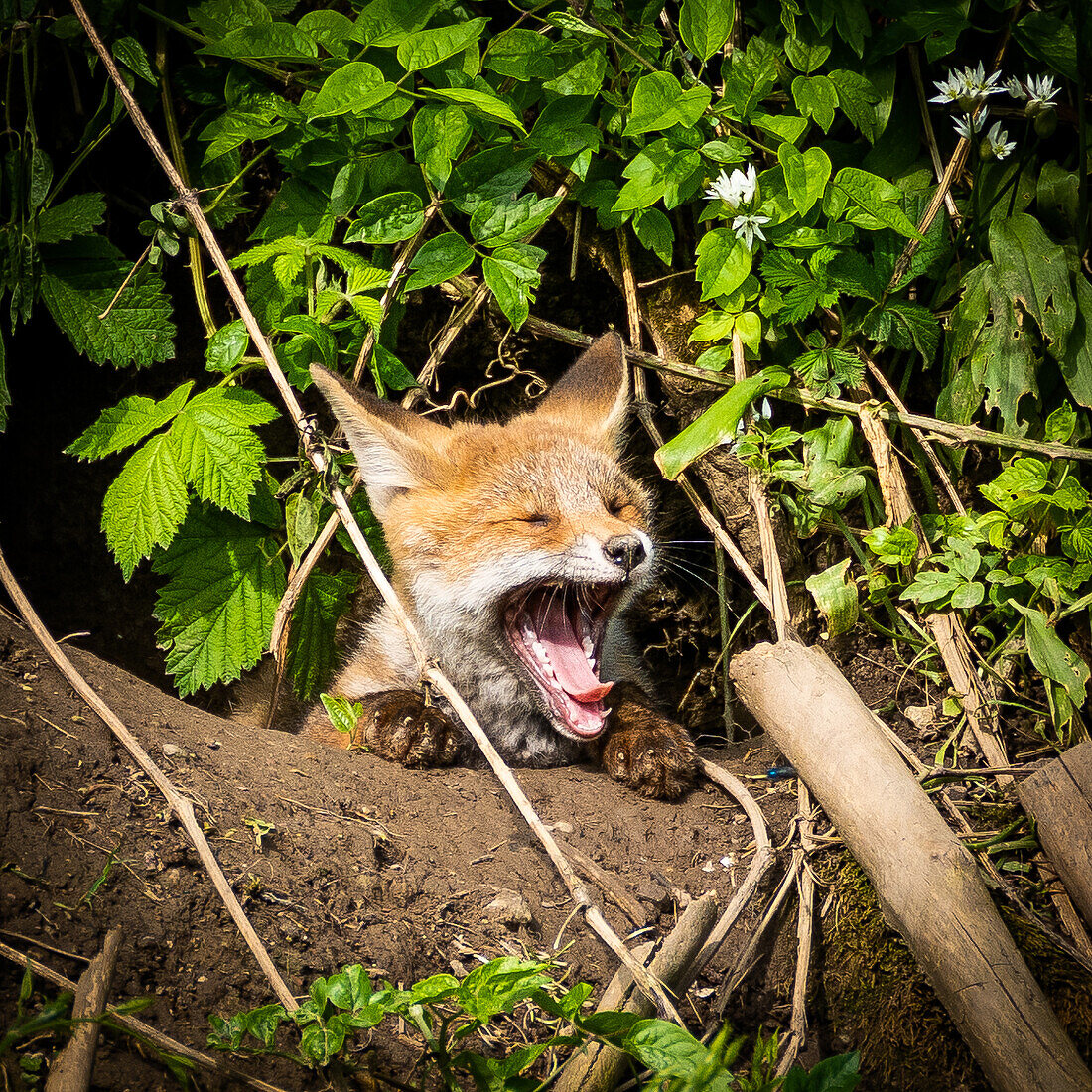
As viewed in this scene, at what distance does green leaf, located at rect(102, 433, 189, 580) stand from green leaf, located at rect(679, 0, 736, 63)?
233 centimetres

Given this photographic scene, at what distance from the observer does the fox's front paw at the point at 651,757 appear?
327 centimetres

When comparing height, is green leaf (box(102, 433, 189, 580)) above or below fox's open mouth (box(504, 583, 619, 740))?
above

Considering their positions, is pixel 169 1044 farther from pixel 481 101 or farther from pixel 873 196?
pixel 873 196

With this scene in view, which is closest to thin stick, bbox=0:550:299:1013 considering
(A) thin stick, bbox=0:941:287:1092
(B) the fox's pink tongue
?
(A) thin stick, bbox=0:941:287:1092

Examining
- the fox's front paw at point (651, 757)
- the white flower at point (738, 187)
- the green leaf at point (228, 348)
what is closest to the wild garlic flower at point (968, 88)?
the white flower at point (738, 187)

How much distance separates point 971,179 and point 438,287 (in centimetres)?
225

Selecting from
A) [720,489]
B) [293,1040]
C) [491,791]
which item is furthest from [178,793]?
[720,489]

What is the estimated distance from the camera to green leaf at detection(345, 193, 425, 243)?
125 inches

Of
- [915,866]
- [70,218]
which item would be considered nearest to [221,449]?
[70,218]

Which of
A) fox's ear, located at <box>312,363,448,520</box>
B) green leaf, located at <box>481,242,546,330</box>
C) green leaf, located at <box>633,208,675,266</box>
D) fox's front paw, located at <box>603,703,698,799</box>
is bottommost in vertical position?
fox's front paw, located at <box>603,703,698,799</box>

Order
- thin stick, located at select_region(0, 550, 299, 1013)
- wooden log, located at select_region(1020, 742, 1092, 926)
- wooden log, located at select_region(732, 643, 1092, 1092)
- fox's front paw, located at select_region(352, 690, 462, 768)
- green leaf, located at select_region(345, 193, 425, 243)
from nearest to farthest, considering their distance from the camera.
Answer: wooden log, located at select_region(732, 643, 1092, 1092) < thin stick, located at select_region(0, 550, 299, 1013) < wooden log, located at select_region(1020, 742, 1092, 926) < green leaf, located at select_region(345, 193, 425, 243) < fox's front paw, located at select_region(352, 690, 462, 768)

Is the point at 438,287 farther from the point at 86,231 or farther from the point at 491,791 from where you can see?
the point at 491,791

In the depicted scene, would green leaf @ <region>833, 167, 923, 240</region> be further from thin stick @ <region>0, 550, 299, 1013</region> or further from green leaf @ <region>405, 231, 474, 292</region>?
thin stick @ <region>0, 550, 299, 1013</region>

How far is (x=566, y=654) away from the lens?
11.9ft
